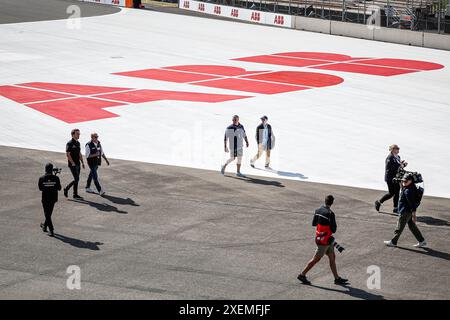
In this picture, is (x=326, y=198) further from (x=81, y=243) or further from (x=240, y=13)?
(x=240, y=13)

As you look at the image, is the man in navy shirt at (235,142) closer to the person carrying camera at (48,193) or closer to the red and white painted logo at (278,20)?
the person carrying camera at (48,193)

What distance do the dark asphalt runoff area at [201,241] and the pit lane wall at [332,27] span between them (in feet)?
80.0

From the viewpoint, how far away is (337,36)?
153ft

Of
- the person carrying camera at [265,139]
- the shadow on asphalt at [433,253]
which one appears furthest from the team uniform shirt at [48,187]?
the person carrying camera at [265,139]

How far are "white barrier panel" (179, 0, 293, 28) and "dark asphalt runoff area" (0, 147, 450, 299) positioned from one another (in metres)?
30.5

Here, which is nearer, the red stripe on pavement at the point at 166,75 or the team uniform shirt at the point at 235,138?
the team uniform shirt at the point at 235,138

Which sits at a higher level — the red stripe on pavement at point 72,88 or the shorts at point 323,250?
the red stripe on pavement at point 72,88

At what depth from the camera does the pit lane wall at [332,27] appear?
42.9 metres

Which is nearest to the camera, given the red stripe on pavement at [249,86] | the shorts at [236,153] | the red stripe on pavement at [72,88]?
the shorts at [236,153]

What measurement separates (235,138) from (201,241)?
5.69m

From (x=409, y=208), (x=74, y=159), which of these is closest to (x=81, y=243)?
(x=74, y=159)

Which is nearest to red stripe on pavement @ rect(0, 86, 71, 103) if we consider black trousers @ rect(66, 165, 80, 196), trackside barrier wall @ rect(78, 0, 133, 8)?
black trousers @ rect(66, 165, 80, 196)

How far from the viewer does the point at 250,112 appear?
1120 inches
